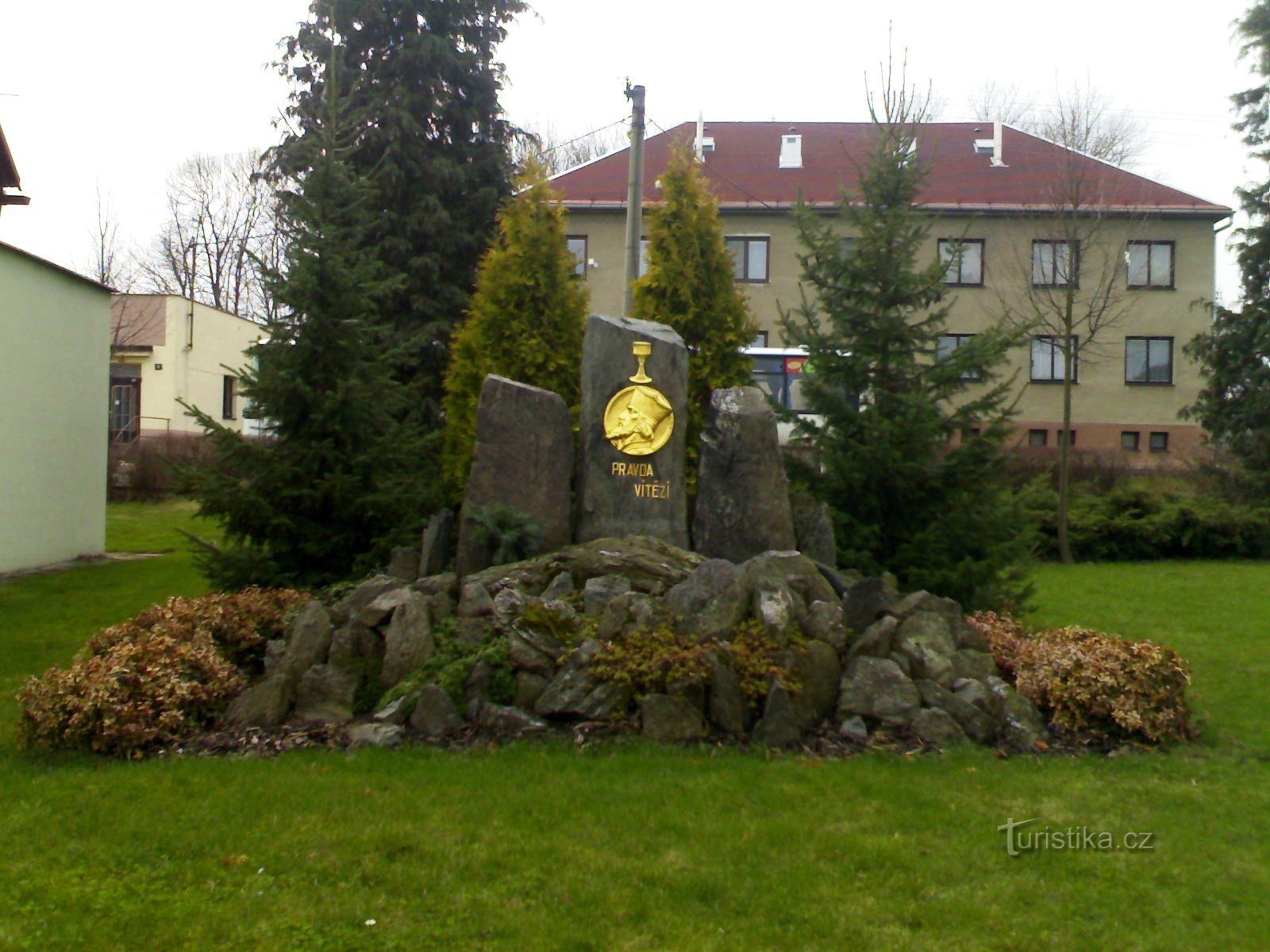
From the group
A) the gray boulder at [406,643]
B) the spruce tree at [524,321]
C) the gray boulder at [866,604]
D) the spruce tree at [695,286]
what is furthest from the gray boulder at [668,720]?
the spruce tree at [524,321]

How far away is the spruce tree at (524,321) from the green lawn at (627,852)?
5740 millimetres

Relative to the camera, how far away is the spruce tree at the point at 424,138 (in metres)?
19.6

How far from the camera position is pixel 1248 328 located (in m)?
23.1

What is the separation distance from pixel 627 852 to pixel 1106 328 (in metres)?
27.7

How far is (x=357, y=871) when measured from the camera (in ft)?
16.2

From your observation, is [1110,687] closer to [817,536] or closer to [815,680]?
[815,680]

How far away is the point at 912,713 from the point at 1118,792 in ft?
4.11

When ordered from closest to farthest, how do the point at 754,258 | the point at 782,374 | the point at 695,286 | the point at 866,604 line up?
the point at 866,604, the point at 695,286, the point at 782,374, the point at 754,258

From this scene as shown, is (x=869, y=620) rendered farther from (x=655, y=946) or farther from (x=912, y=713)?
(x=655, y=946)

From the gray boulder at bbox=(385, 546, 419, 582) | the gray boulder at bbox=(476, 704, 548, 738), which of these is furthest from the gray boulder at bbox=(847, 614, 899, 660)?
the gray boulder at bbox=(385, 546, 419, 582)

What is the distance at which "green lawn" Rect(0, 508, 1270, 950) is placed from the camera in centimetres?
446

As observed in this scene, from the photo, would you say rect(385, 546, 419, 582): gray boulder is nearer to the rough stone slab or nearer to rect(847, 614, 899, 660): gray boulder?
the rough stone slab

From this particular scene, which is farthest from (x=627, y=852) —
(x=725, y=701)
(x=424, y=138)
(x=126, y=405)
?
(x=126, y=405)

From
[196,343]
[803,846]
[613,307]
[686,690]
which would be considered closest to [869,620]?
[686,690]
